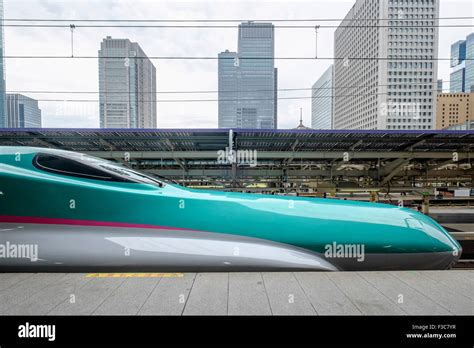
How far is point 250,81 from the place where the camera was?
23.7 metres

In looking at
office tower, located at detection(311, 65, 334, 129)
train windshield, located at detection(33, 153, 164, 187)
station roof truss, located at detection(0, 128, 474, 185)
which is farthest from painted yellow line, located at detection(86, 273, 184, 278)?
office tower, located at detection(311, 65, 334, 129)

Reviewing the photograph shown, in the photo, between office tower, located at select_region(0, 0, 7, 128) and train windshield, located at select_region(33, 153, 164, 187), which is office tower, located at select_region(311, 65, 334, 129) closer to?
office tower, located at select_region(0, 0, 7, 128)

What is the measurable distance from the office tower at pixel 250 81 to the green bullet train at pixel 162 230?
16.8m

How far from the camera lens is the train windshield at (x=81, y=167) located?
300 cm

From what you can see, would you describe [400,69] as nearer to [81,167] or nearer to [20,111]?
[20,111]

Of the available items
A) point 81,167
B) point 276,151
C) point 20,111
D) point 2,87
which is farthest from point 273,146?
point 20,111

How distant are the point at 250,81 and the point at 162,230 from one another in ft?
76.3

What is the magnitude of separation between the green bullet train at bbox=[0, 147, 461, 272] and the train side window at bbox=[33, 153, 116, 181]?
0.01 m

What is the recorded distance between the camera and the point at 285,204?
A: 10.8 feet

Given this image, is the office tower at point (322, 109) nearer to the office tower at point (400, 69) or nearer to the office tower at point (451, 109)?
the office tower at point (400, 69)

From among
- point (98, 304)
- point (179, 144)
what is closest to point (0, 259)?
point (98, 304)

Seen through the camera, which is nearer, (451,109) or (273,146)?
(273,146)

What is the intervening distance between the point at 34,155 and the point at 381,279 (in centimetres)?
473
